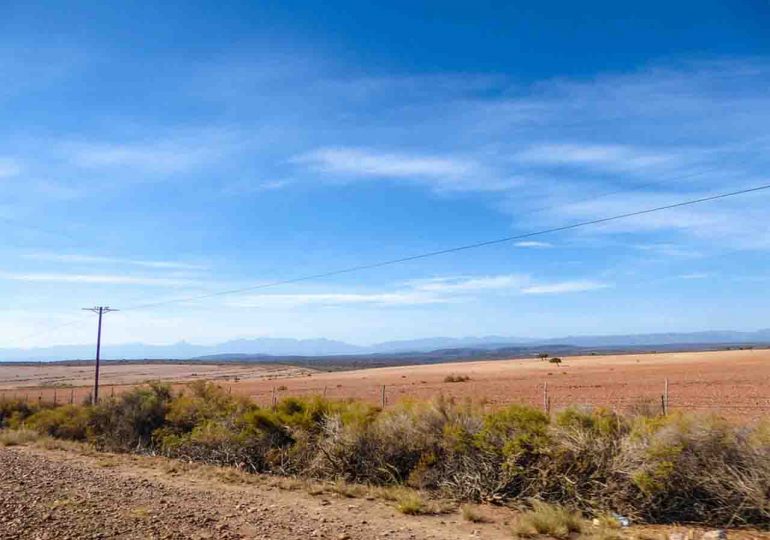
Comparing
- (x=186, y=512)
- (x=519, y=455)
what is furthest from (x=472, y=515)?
(x=186, y=512)

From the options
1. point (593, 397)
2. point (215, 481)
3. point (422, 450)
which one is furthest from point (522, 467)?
point (593, 397)

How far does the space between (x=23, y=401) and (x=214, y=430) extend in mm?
18054

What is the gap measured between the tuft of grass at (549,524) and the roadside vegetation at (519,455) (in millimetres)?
25

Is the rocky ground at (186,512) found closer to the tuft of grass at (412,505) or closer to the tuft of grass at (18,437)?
the tuft of grass at (412,505)

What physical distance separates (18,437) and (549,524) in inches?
762

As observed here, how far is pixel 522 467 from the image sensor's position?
12094 millimetres

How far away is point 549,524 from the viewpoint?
9727mm

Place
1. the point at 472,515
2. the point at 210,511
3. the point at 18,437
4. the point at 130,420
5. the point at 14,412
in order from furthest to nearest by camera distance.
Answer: the point at 14,412, the point at 18,437, the point at 130,420, the point at 210,511, the point at 472,515

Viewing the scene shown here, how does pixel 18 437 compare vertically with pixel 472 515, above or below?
above

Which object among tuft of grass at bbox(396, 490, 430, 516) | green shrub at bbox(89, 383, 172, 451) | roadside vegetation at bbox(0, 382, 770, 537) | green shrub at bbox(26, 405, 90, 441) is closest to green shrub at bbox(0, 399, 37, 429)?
green shrub at bbox(26, 405, 90, 441)

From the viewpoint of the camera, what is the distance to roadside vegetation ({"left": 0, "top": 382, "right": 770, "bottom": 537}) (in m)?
10.4

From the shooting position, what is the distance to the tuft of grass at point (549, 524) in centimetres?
962

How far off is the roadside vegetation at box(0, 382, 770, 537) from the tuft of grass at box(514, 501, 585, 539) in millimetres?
25

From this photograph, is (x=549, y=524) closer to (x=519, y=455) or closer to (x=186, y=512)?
(x=519, y=455)
